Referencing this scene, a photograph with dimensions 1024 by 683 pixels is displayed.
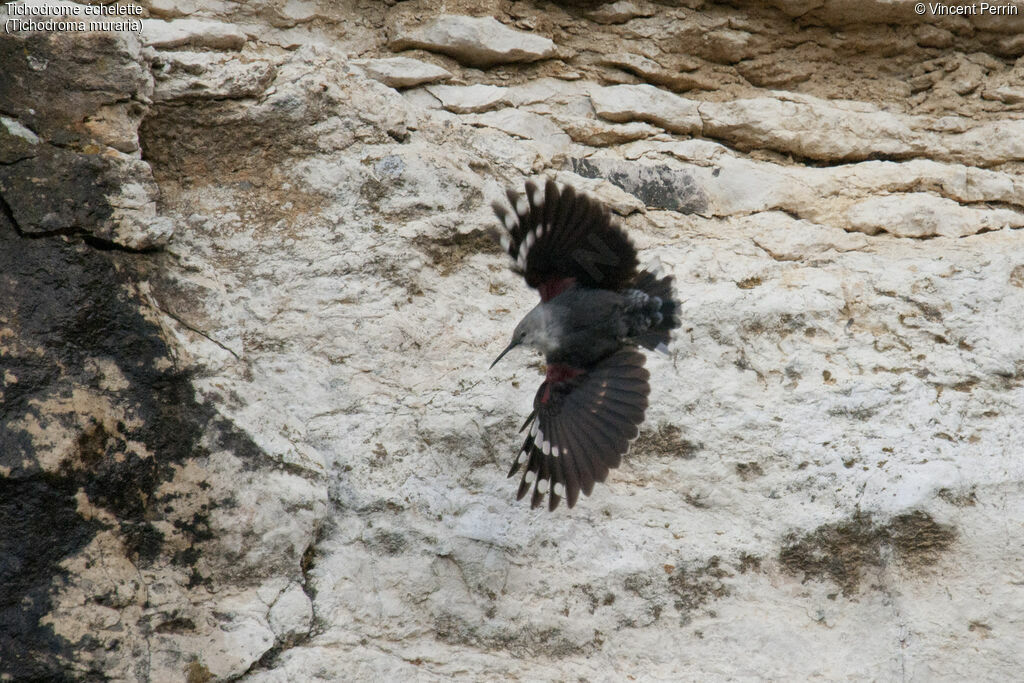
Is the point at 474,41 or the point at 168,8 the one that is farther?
the point at 474,41

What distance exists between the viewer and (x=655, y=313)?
2.91 meters

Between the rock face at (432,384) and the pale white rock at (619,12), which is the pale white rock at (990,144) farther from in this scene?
the pale white rock at (619,12)

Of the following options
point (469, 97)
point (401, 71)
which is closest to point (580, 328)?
point (469, 97)

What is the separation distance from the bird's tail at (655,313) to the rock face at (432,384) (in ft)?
0.31

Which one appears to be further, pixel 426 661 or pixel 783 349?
pixel 783 349

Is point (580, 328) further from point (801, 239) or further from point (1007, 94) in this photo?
point (1007, 94)

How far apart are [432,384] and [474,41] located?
1.49 metres

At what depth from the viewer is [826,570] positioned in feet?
8.65

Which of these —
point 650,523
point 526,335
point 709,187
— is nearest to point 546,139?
point 709,187

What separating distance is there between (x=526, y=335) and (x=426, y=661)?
1024mm

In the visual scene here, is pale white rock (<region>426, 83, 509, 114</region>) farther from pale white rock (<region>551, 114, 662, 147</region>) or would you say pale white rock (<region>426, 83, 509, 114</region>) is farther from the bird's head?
the bird's head

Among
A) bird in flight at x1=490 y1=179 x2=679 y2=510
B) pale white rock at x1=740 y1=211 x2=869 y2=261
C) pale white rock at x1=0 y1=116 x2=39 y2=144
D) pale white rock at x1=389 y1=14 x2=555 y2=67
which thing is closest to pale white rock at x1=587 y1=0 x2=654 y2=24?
pale white rock at x1=389 y1=14 x2=555 y2=67

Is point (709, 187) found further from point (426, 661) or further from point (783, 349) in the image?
point (426, 661)

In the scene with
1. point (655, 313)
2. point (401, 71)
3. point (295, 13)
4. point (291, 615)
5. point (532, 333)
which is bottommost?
point (291, 615)
